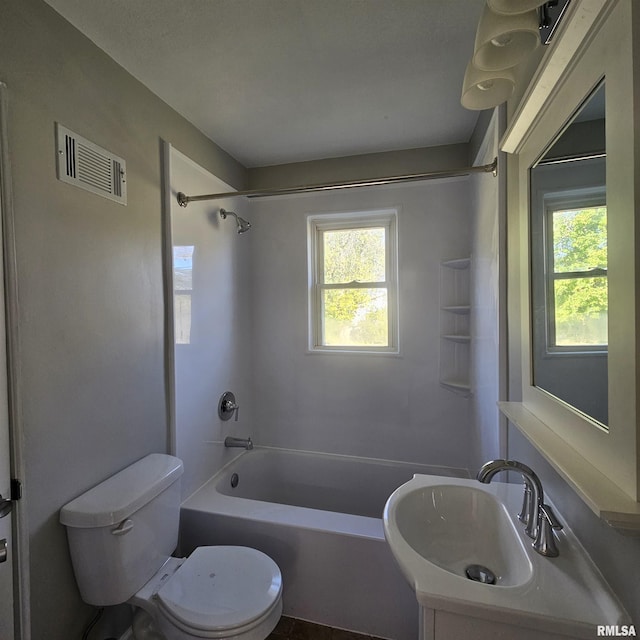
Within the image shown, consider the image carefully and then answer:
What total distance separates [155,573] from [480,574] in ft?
4.02

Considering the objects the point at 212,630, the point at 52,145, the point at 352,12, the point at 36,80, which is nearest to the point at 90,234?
the point at 52,145

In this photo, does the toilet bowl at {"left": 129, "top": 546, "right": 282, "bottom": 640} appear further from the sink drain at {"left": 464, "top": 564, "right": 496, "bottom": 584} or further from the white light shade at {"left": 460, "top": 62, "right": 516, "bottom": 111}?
the white light shade at {"left": 460, "top": 62, "right": 516, "bottom": 111}

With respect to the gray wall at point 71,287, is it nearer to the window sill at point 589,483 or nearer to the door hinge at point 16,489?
the door hinge at point 16,489

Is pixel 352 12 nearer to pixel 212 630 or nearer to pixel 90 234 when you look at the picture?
pixel 90 234

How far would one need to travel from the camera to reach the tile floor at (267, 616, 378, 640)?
58.0 inches

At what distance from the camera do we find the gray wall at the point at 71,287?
1.09 metres

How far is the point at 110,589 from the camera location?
1.20 meters

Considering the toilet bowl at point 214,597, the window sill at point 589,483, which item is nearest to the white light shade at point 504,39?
the window sill at point 589,483

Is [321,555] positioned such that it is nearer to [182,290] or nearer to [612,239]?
[182,290]

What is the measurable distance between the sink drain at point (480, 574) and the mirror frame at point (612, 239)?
0.43 m

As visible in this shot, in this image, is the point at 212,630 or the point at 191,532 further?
the point at 191,532

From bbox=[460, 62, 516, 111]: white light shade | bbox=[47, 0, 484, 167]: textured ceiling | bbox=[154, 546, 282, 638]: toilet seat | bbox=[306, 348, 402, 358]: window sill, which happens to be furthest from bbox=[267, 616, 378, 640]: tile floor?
bbox=[47, 0, 484, 167]: textured ceiling

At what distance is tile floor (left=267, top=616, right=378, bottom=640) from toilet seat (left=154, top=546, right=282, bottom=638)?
426 millimetres

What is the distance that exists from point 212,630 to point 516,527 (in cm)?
101
